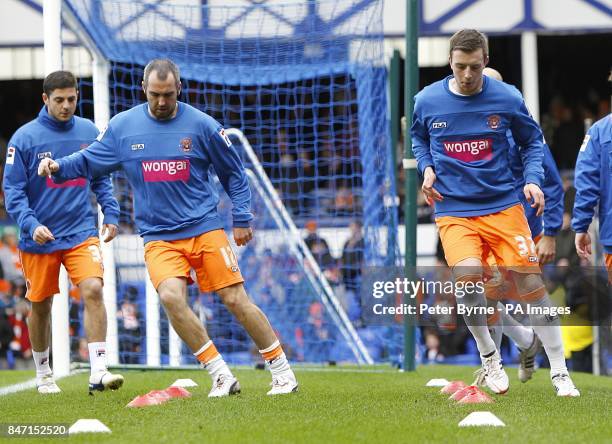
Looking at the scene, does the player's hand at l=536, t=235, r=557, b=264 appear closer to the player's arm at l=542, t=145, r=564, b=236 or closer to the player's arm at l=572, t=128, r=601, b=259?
the player's arm at l=542, t=145, r=564, b=236

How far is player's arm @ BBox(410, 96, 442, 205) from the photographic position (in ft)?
24.6

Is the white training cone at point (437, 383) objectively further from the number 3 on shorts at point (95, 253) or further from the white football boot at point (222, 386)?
the number 3 on shorts at point (95, 253)

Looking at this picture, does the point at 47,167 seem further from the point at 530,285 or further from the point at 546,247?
the point at 546,247

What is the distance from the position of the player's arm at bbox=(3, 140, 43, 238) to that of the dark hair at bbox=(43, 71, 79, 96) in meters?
0.50

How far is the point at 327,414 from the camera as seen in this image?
6527mm

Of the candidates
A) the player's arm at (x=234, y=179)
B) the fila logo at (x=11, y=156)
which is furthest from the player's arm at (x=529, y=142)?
the fila logo at (x=11, y=156)

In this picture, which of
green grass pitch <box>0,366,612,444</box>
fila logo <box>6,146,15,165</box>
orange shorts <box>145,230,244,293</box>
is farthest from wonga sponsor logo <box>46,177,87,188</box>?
green grass pitch <box>0,366,612,444</box>

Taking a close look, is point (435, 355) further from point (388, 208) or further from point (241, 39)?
point (241, 39)

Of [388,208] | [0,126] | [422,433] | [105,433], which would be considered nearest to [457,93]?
[422,433]

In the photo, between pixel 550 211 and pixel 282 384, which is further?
pixel 550 211

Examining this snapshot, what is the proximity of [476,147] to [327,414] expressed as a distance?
83.3 inches

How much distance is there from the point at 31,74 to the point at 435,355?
34.8 feet

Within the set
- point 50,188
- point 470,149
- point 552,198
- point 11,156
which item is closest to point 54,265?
point 50,188

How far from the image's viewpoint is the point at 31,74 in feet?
72.2
